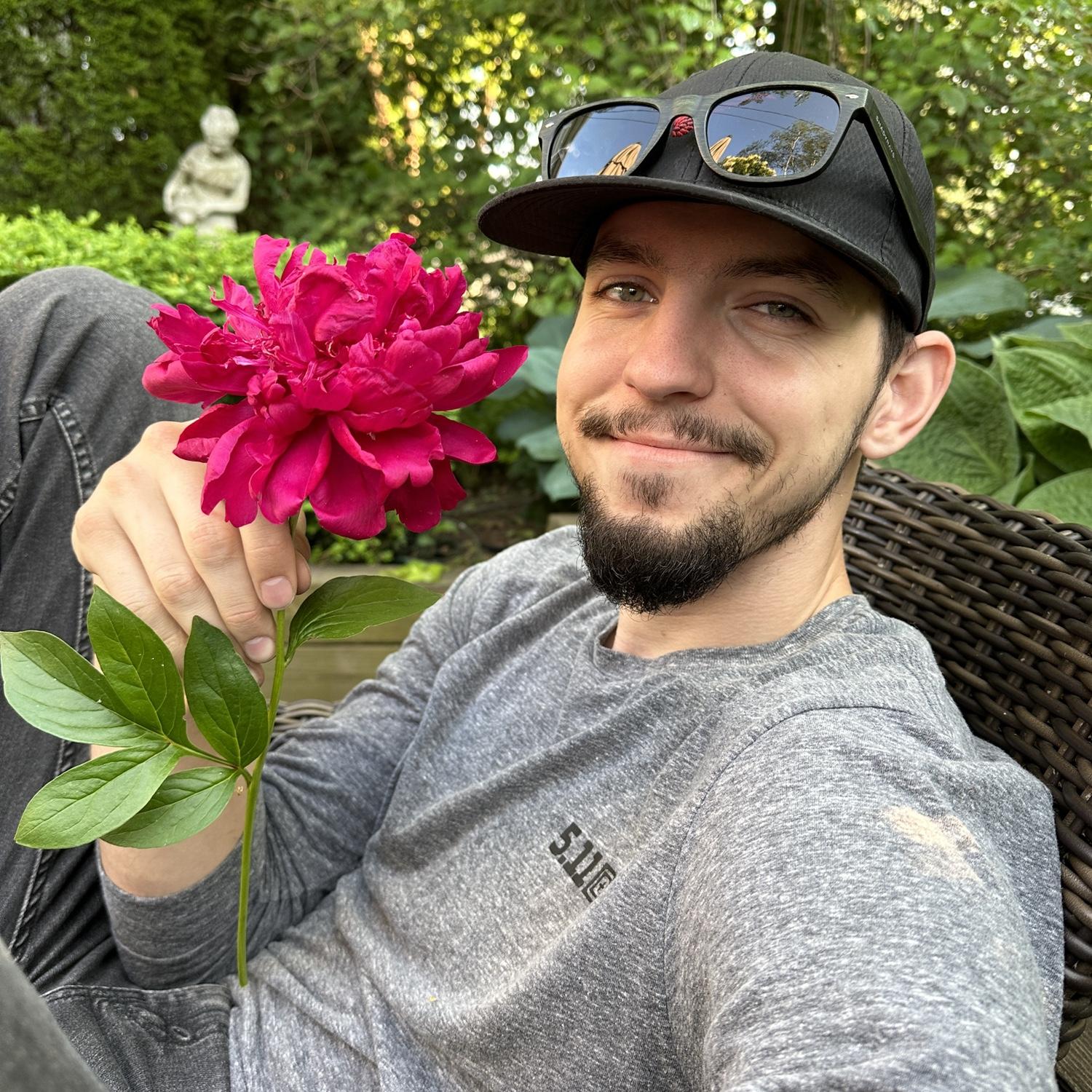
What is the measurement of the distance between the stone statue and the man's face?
458cm

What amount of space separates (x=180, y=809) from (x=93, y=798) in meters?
0.08

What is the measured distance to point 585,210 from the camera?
1269 millimetres

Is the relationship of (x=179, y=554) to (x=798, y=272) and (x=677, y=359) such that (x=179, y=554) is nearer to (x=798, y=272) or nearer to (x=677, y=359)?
(x=677, y=359)

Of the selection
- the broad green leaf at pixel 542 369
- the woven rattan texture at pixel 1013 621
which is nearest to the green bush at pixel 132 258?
the broad green leaf at pixel 542 369

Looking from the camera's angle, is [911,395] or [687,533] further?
[911,395]

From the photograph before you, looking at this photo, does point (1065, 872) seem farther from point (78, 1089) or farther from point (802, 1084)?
point (78, 1089)

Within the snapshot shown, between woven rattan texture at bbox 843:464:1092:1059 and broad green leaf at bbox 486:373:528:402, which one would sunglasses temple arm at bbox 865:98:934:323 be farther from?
broad green leaf at bbox 486:373:528:402

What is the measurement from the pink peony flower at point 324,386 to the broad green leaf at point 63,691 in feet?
0.69

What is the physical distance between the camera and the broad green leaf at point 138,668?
32.2 inches

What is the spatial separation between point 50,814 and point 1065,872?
3.31 feet

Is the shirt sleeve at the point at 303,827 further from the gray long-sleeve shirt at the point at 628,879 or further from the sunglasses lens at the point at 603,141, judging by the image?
the sunglasses lens at the point at 603,141

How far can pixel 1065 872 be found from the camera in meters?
1.03

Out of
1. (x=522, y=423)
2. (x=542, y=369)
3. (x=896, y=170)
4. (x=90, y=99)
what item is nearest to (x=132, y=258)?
(x=542, y=369)

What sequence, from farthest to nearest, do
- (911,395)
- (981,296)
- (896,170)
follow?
1. (981,296)
2. (911,395)
3. (896,170)
